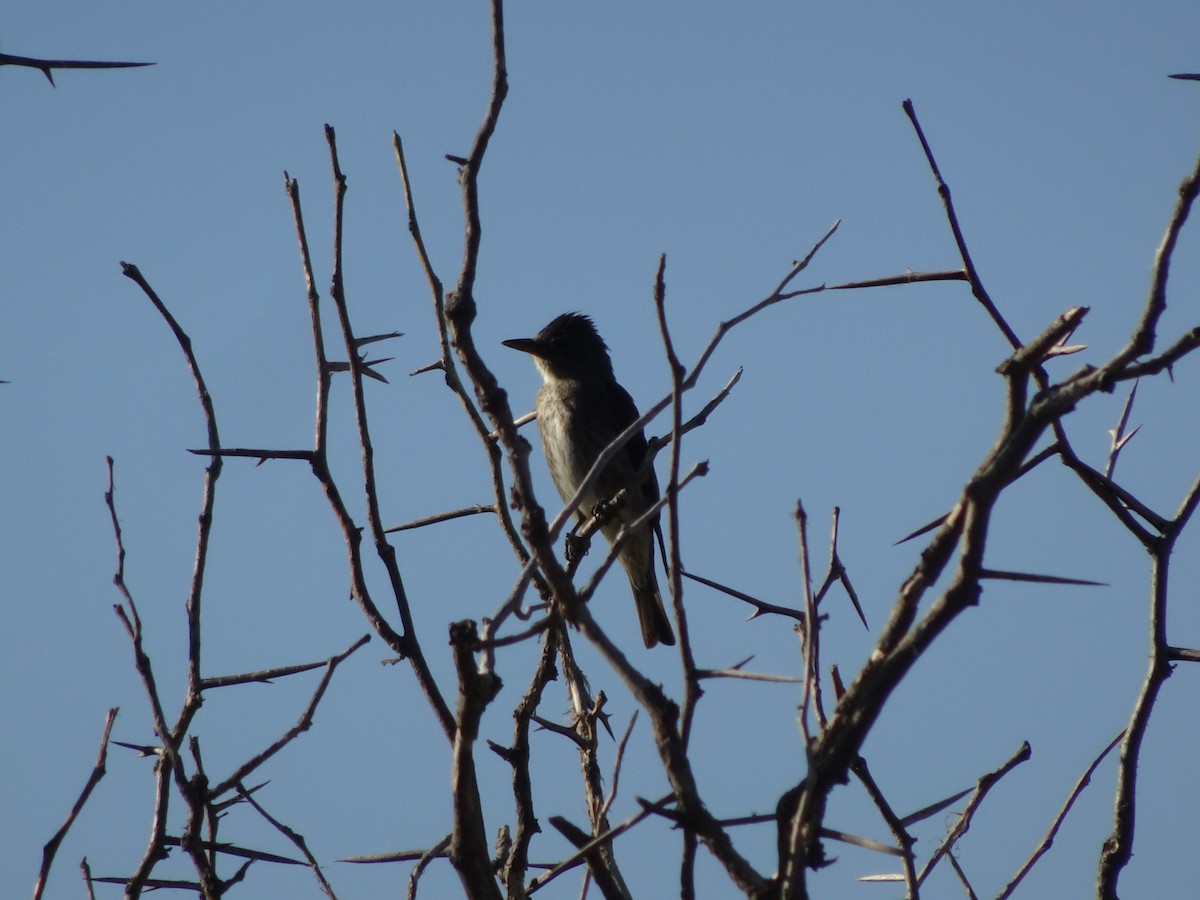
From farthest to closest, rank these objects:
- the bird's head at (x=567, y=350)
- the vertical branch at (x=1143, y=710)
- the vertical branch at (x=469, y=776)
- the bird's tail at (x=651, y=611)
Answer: the bird's head at (x=567, y=350) → the bird's tail at (x=651, y=611) → the vertical branch at (x=1143, y=710) → the vertical branch at (x=469, y=776)

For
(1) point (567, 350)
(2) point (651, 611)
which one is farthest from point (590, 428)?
(2) point (651, 611)

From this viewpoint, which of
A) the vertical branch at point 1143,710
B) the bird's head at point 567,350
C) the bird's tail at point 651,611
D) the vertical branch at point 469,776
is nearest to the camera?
the vertical branch at point 469,776

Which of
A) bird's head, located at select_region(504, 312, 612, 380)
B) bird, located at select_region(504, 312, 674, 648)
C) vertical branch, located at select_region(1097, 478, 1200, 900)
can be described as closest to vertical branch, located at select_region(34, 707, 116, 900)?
vertical branch, located at select_region(1097, 478, 1200, 900)

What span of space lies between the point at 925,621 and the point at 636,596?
7237mm

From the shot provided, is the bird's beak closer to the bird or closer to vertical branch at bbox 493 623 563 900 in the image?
the bird

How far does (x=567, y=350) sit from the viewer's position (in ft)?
33.3

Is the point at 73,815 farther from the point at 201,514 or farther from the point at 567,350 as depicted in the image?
the point at 567,350

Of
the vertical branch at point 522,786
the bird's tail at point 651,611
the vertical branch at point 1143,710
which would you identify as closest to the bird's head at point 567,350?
the bird's tail at point 651,611

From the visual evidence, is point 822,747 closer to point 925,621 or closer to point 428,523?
point 925,621

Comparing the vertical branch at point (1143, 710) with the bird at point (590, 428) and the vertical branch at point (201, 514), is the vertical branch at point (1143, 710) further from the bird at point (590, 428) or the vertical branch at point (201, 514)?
the bird at point (590, 428)

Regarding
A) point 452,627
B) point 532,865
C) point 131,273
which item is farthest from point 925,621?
point 131,273

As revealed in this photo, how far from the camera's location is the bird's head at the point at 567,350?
33.1 ft

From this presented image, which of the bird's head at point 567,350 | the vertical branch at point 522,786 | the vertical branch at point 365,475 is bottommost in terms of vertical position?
the vertical branch at point 522,786

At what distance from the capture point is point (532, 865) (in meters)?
3.13
